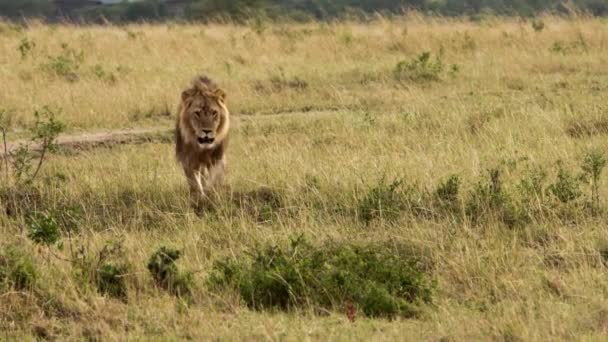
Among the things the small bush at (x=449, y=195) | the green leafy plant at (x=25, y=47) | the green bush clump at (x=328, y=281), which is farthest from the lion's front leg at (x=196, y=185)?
the green leafy plant at (x=25, y=47)

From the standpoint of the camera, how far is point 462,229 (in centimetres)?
696

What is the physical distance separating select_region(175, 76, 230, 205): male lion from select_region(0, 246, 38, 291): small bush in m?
2.15

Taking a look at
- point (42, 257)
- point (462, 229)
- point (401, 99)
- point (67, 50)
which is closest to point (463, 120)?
point (401, 99)

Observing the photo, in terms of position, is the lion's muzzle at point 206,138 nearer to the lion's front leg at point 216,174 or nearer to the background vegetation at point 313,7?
the lion's front leg at point 216,174

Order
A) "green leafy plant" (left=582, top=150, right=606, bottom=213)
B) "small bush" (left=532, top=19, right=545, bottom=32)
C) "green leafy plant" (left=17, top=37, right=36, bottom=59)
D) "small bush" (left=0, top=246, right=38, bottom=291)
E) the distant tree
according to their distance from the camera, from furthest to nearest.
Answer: the distant tree < "small bush" (left=532, top=19, right=545, bottom=32) < "green leafy plant" (left=17, top=37, right=36, bottom=59) < "green leafy plant" (left=582, top=150, right=606, bottom=213) < "small bush" (left=0, top=246, right=38, bottom=291)

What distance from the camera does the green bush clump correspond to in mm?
5703

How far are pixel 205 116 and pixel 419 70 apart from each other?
7.10 m

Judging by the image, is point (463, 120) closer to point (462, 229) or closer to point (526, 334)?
point (462, 229)

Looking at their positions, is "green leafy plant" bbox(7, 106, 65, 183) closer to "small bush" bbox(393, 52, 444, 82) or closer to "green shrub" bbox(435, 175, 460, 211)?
"green shrub" bbox(435, 175, 460, 211)

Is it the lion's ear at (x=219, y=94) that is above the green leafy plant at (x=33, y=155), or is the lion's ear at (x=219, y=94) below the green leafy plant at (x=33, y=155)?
above

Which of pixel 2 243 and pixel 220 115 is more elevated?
pixel 220 115

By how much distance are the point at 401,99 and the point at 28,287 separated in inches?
314

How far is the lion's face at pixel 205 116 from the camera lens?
26.4 ft

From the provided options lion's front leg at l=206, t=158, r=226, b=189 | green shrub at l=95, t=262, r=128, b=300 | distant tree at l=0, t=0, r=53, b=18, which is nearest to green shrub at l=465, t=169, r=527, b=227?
lion's front leg at l=206, t=158, r=226, b=189
